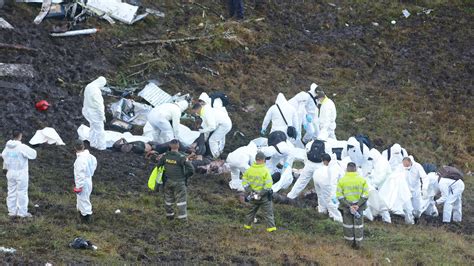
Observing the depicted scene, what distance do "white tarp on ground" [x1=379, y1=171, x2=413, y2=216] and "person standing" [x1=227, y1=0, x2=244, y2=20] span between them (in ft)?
41.5

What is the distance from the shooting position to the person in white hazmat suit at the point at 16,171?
57.2 feet

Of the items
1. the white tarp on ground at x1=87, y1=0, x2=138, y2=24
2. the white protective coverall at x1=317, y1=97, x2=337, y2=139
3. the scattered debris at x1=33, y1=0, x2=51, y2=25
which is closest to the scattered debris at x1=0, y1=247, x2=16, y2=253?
the white protective coverall at x1=317, y1=97, x2=337, y2=139

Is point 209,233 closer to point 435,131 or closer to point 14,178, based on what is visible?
point 14,178

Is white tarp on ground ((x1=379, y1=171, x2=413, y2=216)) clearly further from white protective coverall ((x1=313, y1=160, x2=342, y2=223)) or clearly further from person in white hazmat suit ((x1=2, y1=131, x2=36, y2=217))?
person in white hazmat suit ((x1=2, y1=131, x2=36, y2=217))

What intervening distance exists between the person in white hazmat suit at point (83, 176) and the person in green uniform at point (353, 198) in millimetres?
4747

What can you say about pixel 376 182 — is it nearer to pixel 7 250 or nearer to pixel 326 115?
pixel 326 115

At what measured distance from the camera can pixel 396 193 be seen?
21.6m

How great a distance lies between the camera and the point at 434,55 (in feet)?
111

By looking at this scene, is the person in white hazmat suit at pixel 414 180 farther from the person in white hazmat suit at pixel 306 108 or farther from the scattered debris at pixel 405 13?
the scattered debris at pixel 405 13

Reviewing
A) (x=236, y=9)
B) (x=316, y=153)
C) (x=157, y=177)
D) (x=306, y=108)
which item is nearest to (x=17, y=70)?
(x=306, y=108)

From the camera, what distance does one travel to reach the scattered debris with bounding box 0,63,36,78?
24797mm

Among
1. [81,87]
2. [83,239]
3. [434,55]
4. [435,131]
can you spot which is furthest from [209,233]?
[434,55]

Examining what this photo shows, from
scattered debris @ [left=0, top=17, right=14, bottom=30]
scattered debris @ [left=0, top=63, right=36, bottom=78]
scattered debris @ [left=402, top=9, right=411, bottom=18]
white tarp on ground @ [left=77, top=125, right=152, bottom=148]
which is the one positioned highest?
scattered debris @ [left=402, top=9, right=411, bottom=18]

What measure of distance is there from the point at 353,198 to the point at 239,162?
400 centimetres
